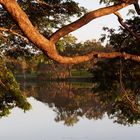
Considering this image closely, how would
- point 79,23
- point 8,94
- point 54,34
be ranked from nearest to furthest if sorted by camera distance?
1. point 54,34
2. point 79,23
3. point 8,94

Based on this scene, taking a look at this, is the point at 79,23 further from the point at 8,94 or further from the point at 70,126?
the point at 70,126

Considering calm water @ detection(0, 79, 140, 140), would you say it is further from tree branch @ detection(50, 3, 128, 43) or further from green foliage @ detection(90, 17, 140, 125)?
tree branch @ detection(50, 3, 128, 43)

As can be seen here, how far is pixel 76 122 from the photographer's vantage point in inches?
1612

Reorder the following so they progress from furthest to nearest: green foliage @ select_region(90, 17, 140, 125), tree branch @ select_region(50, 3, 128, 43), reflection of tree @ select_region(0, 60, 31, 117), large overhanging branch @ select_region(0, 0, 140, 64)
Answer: green foliage @ select_region(90, 17, 140, 125) < reflection of tree @ select_region(0, 60, 31, 117) < tree branch @ select_region(50, 3, 128, 43) < large overhanging branch @ select_region(0, 0, 140, 64)

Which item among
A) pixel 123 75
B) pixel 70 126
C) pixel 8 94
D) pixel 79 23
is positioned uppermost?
pixel 79 23

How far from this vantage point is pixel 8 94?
15305 mm

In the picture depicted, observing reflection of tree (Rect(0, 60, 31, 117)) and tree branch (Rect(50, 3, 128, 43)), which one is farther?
reflection of tree (Rect(0, 60, 31, 117))

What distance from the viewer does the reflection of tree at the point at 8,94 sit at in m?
14.9

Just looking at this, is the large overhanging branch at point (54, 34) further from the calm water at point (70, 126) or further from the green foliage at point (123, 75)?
the calm water at point (70, 126)

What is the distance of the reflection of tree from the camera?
1492 cm

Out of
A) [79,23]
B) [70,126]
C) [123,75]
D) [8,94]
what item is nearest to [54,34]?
[79,23]

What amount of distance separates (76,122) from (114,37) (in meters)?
24.8

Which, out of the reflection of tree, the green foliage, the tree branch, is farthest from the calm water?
→ the tree branch

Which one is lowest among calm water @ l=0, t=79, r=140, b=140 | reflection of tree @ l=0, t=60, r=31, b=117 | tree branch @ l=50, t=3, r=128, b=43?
calm water @ l=0, t=79, r=140, b=140
